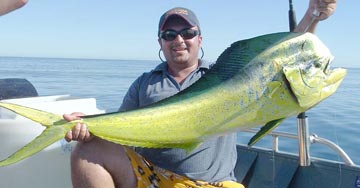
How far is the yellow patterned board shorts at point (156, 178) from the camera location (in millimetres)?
3004

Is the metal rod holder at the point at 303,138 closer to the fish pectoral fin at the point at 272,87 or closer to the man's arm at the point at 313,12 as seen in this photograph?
the man's arm at the point at 313,12

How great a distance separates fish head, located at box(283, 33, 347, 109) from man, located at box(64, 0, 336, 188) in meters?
0.61

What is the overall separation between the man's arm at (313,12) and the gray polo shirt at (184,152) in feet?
3.02

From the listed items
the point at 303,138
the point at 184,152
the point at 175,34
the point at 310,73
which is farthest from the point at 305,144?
the point at 310,73

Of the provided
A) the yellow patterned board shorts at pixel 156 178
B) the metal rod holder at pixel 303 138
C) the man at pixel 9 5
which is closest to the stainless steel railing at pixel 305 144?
the metal rod holder at pixel 303 138

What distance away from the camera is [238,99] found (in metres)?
2.11

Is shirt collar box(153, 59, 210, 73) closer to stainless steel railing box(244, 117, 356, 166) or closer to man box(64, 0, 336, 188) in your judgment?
man box(64, 0, 336, 188)

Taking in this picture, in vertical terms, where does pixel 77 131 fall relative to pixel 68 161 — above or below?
above

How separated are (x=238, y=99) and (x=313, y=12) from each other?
31.0 inches

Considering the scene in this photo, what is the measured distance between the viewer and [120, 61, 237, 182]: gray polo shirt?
10.2ft

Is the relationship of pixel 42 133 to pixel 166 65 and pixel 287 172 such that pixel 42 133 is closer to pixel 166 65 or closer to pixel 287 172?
pixel 166 65

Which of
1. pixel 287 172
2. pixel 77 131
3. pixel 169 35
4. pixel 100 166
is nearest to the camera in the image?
pixel 77 131

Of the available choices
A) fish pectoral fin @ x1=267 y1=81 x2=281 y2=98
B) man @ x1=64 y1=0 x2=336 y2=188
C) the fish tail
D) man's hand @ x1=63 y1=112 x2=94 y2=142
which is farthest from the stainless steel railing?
the fish tail

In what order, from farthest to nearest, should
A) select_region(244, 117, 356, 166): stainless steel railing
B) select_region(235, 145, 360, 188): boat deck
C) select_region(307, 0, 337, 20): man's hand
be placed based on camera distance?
select_region(235, 145, 360, 188): boat deck < select_region(244, 117, 356, 166): stainless steel railing < select_region(307, 0, 337, 20): man's hand
